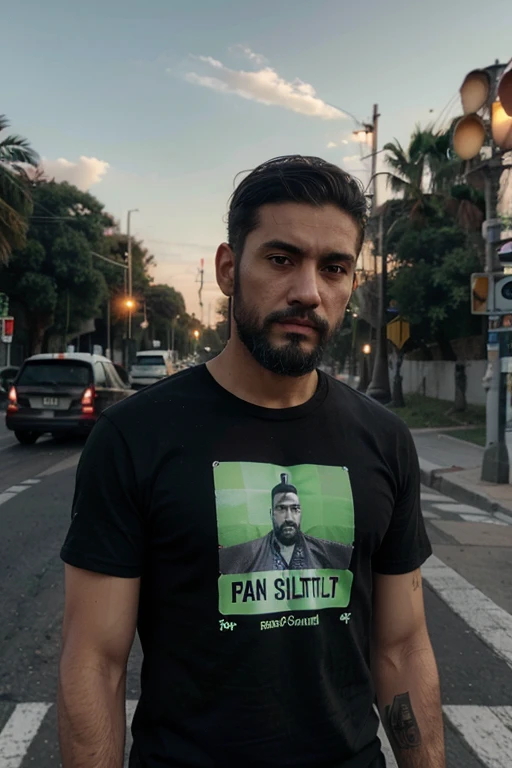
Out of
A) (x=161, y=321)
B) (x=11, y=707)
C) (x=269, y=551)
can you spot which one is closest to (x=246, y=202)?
(x=269, y=551)

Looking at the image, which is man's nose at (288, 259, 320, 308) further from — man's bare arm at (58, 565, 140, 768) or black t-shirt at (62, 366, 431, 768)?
man's bare arm at (58, 565, 140, 768)

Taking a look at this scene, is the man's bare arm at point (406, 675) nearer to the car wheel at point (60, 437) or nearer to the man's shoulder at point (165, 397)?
the man's shoulder at point (165, 397)

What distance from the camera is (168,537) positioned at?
58.2 inches

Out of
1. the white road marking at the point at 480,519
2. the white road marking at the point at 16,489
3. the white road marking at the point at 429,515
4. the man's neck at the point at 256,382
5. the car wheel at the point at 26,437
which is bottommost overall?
the white road marking at the point at 480,519

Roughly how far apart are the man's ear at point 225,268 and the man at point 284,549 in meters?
0.50

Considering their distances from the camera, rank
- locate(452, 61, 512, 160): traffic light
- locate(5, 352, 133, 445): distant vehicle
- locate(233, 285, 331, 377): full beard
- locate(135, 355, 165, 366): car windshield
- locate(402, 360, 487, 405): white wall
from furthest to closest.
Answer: locate(135, 355, 165, 366): car windshield, locate(402, 360, 487, 405): white wall, locate(5, 352, 133, 445): distant vehicle, locate(452, 61, 512, 160): traffic light, locate(233, 285, 331, 377): full beard

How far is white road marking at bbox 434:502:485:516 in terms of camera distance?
8805 mm

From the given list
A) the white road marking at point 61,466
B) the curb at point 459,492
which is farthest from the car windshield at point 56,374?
the curb at point 459,492

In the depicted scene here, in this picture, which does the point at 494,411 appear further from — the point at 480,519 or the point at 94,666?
the point at 94,666

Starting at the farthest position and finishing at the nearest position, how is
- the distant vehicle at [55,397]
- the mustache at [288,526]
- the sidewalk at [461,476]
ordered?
1. the distant vehicle at [55,397]
2. the sidewalk at [461,476]
3. the mustache at [288,526]

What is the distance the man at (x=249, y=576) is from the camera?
4.76 ft

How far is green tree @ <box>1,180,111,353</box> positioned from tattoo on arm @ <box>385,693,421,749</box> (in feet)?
113

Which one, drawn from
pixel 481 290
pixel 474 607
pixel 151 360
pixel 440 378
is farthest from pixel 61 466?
pixel 151 360

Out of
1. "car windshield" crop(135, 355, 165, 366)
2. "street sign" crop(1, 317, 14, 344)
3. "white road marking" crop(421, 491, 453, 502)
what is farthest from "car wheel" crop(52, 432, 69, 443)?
"car windshield" crop(135, 355, 165, 366)
